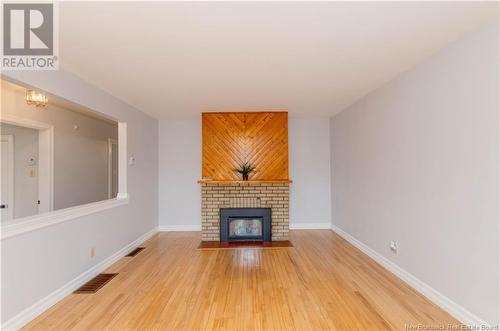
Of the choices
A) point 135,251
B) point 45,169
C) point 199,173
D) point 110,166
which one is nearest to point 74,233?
point 135,251

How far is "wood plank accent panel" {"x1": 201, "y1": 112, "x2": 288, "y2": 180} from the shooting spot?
17.7 ft

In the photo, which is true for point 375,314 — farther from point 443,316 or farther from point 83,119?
point 83,119

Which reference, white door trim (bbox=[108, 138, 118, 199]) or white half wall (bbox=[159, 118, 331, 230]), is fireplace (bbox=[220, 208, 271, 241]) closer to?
white half wall (bbox=[159, 118, 331, 230])

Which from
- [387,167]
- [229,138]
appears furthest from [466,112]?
[229,138]

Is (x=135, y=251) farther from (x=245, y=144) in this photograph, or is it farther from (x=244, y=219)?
(x=245, y=144)

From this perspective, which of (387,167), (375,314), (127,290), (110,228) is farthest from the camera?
(110,228)

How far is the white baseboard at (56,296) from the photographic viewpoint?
2.38m

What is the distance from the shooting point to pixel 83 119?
209 inches

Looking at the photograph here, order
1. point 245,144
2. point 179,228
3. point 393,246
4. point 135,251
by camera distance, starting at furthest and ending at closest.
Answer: point 179,228 → point 245,144 → point 135,251 → point 393,246

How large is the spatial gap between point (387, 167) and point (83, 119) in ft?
17.7

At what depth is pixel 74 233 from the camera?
10.6 feet

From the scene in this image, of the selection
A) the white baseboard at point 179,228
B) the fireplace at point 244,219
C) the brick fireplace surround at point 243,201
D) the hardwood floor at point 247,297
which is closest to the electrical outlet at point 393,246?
the hardwood floor at point 247,297

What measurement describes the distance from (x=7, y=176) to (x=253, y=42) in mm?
4457

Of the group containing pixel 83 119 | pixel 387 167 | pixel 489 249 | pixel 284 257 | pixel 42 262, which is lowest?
pixel 284 257
